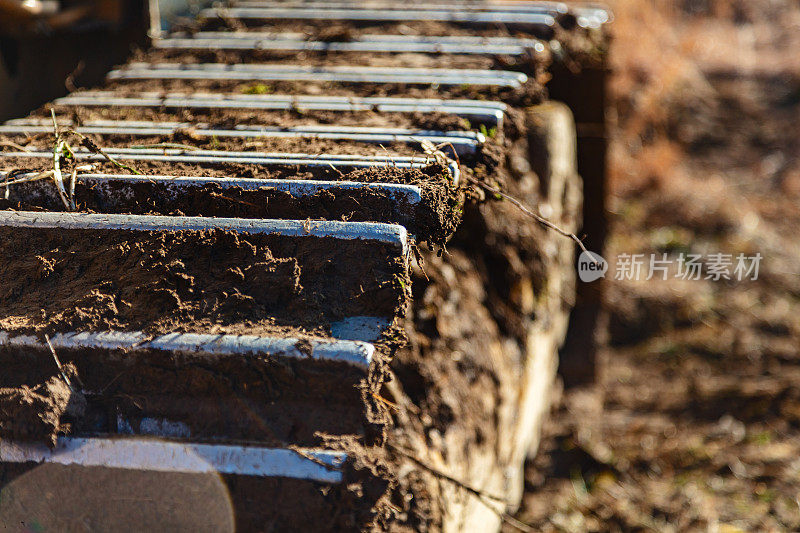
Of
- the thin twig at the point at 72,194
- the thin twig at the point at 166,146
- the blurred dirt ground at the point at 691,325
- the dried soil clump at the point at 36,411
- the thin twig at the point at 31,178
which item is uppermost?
the thin twig at the point at 166,146

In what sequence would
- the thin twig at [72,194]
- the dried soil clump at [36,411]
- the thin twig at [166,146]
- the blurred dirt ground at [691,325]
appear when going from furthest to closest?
the blurred dirt ground at [691,325], the thin twig at [166,146], the thin twig at [72,194], the dried soil clump at [36,411]

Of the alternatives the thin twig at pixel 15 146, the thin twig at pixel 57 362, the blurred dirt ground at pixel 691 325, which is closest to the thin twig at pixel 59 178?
the thin twig at pixel 15 146

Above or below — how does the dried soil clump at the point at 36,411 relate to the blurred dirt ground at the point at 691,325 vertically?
above

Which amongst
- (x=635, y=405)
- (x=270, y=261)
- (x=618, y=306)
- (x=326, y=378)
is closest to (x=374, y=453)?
(x=326, y=378)

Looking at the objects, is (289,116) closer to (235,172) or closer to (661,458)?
(235,172)

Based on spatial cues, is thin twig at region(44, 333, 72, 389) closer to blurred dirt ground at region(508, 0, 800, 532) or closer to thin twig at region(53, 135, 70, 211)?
thin twig at region(53, 135, 70, 211)

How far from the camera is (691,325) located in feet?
17.1

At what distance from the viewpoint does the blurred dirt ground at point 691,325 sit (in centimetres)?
379

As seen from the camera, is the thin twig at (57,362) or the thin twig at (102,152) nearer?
the thin twig at (57,362)

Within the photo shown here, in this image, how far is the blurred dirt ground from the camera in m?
3.79

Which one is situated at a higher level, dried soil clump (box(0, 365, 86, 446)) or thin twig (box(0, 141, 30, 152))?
thin twig (box(0, 141, 30, 152))

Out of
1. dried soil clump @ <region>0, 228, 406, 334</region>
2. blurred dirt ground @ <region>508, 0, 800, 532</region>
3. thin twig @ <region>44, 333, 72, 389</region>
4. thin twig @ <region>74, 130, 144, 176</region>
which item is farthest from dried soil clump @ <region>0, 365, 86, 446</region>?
blurred dirt ground @ <region>508, 0, 800, 532</region>

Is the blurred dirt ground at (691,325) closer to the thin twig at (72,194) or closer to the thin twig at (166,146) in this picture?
the thin twig at (166,146)

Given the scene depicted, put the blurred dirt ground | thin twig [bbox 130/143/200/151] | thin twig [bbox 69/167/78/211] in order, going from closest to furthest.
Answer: thin twig [bbox 69/167/78/211], thin twig [bbox 130/143/200/151], the blurred dirt ground
